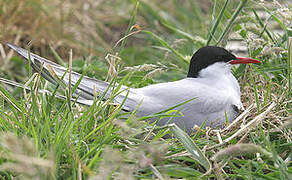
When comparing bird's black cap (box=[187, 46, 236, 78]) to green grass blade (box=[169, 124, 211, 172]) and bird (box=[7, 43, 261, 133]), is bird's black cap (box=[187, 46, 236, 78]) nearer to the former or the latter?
bird (box=[7, 43, 261, 133])

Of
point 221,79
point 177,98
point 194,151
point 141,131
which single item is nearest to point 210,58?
point 221,79

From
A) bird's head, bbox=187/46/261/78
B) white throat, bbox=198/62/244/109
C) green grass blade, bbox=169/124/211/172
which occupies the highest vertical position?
bird's head, bbox=187/46/261/78

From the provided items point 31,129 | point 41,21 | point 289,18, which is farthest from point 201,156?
point 41,21

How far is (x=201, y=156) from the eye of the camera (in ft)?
4.00

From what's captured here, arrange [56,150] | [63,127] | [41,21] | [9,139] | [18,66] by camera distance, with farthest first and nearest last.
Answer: [41,21]
[18,66]
[63,127]
[56,150]
[9,139]

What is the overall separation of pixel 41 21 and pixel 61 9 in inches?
9.0

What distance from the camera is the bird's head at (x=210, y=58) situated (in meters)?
1.87

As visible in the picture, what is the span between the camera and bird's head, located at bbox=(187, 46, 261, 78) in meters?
1.87

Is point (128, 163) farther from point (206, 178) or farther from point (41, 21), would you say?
point (41, 21)

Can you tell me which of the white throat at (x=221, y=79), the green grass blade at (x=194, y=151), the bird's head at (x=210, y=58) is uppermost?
the bird's head at (x=210, y=58)

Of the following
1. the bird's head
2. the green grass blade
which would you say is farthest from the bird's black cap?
the green grass blade

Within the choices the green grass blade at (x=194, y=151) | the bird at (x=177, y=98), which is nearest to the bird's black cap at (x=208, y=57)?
the bird at (x=177, y=98)

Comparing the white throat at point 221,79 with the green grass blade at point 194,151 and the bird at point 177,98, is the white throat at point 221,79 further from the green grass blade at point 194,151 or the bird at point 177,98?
the green grass blade at point 194,151

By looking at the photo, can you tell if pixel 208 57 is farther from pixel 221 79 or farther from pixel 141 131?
pixel 141 131
